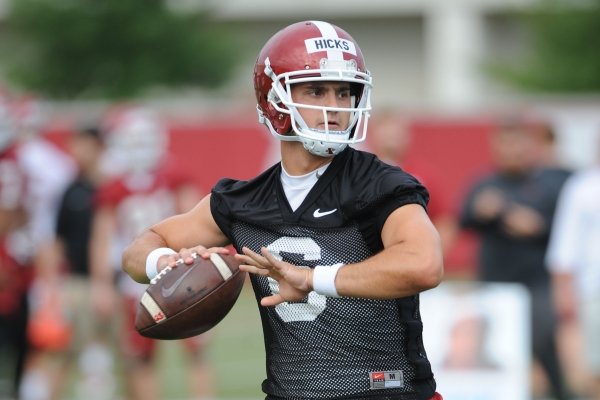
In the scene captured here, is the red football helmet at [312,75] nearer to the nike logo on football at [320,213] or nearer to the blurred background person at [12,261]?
the nike logo on football at [320,213]

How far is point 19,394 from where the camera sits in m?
8.92

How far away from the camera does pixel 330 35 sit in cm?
419

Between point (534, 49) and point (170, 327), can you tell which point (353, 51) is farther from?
point (534, 49)

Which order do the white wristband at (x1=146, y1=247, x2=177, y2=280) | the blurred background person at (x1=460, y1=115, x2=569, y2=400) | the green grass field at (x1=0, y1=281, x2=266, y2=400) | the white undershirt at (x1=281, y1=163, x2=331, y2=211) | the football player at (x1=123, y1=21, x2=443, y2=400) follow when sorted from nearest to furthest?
1. the football player at (x1=123, y1=21, x2=443, y2=400)
2. the white undershirt at (x1=281, y1=163, x2=331, y2=211)
3. the white wristband at (x1=146, y1=247, x2=177, y2=280)
4. the blurred background person at (x1=460, y1=115, x2=569, y2=400)
5. the green grass field at (x1=0, y1=281, x2=266, y2=400)

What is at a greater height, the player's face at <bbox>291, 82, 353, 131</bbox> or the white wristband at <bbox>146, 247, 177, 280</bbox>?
the player's face at <bbox>291, 82, 353, 131</bbox>

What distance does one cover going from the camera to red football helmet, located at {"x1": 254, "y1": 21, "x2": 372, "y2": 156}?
13.4 ft

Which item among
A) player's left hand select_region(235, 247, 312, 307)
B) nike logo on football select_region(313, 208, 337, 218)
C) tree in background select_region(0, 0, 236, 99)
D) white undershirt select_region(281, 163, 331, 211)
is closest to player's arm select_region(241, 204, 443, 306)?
player's left hand select_region(235, 247, 312, 307)

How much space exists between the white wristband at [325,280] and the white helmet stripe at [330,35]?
705 millimetres

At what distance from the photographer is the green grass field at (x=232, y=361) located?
970 cm

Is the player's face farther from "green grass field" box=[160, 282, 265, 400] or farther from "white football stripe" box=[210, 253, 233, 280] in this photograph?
"green grass field" box=[160, 282, 265, 400]

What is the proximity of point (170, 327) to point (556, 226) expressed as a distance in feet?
15.7

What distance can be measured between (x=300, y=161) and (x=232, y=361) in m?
7.14

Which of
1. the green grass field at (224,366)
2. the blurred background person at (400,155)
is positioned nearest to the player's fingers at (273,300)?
Result: the blurred background person at (400,155)

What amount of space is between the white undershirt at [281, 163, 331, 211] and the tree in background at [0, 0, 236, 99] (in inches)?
826
